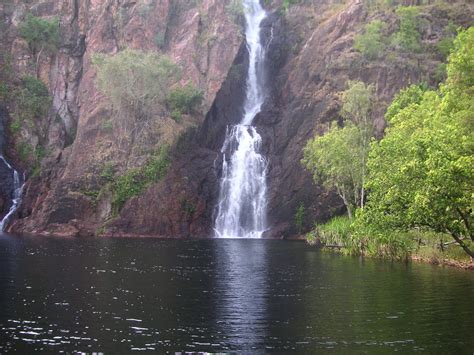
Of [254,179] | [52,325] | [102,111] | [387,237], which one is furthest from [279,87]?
[52,325]

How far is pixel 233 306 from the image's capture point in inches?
1005

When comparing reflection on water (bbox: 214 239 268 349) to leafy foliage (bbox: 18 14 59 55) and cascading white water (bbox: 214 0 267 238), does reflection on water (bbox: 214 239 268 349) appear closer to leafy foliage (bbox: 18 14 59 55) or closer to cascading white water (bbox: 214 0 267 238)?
cascading white water (bbox: 214 0 267 238)

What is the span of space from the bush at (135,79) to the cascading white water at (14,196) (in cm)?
1660

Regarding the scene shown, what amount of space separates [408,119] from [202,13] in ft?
170

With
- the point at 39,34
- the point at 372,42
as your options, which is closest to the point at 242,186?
the point at 372,42

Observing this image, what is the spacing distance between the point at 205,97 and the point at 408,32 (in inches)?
1162

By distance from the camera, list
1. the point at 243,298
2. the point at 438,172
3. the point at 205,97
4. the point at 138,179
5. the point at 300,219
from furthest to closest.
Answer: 1. the point at 205,97
2. the point at 138,179
3. the point at 300,219
4. the point at 438,172
5. the point at 243,298

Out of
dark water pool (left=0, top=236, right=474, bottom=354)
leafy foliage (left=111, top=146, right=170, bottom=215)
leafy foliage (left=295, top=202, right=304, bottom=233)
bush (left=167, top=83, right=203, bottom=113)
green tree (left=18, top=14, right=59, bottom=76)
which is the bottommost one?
dark water pool (left=0, top=236, right=474, bottom=354)

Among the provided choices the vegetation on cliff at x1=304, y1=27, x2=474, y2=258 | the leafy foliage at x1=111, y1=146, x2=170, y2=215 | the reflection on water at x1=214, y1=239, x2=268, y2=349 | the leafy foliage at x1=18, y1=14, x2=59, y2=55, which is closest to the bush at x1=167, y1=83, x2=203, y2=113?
the leafy foliage at x1=111, y1=146, x2=170, y2=215

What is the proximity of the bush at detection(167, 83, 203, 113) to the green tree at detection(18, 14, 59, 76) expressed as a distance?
24.9 metres

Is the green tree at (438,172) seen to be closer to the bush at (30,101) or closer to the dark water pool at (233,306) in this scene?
the dark water pool at (233,306)

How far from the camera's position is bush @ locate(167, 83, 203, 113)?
85.1 m

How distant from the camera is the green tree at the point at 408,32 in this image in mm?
81625

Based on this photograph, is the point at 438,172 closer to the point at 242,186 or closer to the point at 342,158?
the point at 342,158
